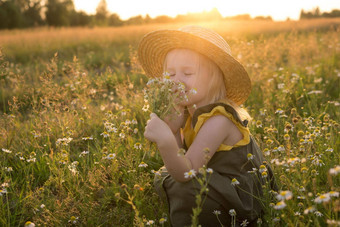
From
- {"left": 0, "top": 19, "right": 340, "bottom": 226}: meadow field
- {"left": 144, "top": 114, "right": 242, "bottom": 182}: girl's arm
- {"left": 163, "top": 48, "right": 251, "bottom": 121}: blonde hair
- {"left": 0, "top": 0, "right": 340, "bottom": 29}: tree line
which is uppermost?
{"left": 0, "top": 0, "right": 340, "bottom": 29}: tree line

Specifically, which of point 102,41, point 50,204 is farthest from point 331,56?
point 102,41

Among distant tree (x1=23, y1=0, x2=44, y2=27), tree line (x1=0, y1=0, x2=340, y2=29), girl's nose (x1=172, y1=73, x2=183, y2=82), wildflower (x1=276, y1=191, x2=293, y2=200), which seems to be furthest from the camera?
distant tree (x1=23, y1=0, x2=44, y2=27)

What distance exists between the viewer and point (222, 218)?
95.0 inches

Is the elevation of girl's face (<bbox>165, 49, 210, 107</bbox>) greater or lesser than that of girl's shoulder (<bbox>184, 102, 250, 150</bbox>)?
greater

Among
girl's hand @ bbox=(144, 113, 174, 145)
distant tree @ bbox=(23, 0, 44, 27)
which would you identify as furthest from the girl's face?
distant tree @ bbox=(23, 0, 44, 27)

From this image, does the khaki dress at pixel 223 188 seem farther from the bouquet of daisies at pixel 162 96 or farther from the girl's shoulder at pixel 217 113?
the bouquet of daisies at pixel 162 96

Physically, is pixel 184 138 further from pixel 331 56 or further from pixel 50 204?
pixel 331 56

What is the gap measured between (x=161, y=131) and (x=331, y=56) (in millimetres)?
5876

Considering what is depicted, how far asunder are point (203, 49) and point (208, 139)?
0.69m

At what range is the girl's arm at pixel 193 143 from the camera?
214cm

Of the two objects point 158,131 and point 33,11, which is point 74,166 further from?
point 33,11

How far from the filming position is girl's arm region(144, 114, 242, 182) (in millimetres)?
2141

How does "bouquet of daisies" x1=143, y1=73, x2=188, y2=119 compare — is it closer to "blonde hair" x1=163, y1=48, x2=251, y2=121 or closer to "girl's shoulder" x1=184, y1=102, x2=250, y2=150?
"girl's shoulder" x1=184, y1=102, x2=250, y2=150

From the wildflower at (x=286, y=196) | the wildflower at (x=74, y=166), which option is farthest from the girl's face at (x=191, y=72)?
the wildflower at (x=286, y=196)
